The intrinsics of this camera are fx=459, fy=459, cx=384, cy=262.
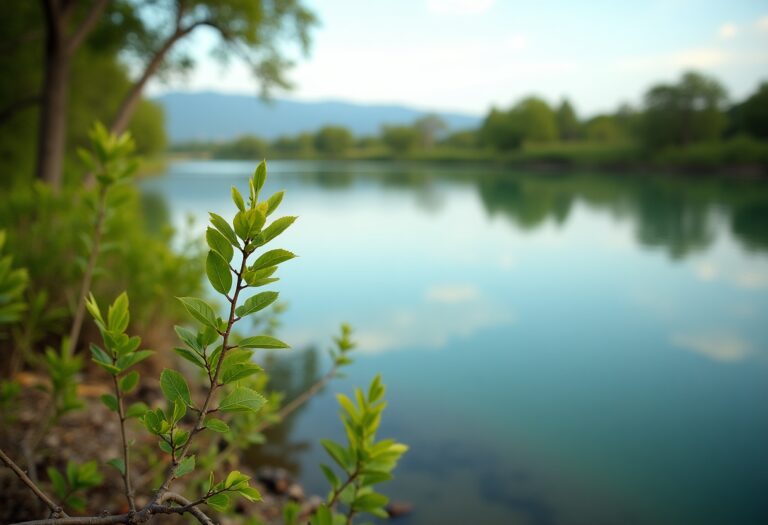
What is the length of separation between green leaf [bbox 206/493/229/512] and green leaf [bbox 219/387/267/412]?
0.14 meters

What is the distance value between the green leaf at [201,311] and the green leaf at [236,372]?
76 mm

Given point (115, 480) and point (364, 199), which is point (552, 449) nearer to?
point (115, 480)

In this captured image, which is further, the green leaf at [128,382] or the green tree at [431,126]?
the green tree at [431,126]

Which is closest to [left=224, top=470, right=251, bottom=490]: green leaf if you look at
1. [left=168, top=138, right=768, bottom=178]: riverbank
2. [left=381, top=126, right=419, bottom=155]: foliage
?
[left=168, top=138, right=768, bottom=178]: riverbank

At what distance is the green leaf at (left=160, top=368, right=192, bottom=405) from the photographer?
2.39ft

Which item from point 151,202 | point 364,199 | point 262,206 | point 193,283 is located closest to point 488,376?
point 193,283

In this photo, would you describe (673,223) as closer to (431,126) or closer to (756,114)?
(756,114)

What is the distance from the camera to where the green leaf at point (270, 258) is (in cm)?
67

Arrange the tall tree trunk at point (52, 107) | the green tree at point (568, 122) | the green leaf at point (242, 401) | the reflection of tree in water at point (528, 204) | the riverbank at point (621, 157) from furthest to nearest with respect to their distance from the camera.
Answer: the green tree at point (568, 122) → the riverbank at point (621, 157) → the reflection of tree in water at point (528, 204) → the tall tree trunk at point (52, 107) → the green leaf at point (242, 401)

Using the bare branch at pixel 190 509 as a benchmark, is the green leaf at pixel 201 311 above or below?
above

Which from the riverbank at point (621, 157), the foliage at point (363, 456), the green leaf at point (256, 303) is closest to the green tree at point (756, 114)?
the riverbank at point (621, 157)

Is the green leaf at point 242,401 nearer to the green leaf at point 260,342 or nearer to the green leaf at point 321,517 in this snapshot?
the green leaf at point 260,342

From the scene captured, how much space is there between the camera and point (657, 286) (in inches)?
379

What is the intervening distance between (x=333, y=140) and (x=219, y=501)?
98547 millimetres
